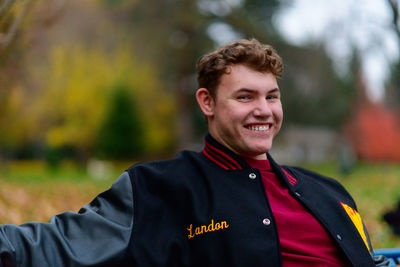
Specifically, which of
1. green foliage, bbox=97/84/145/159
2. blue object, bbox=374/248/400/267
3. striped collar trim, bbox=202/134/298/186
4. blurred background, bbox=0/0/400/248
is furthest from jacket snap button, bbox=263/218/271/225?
green foliage, bbox=97/84/145/159

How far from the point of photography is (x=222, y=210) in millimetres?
1898

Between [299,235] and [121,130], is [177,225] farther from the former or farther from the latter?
[121,130]

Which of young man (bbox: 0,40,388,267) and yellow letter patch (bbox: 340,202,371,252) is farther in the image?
yellow letter patch (bbox: 340,202,371,252)

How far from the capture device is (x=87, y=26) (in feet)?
87.5

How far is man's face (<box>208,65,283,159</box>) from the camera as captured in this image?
6.91 ft

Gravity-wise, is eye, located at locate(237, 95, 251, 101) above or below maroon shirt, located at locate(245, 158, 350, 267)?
above

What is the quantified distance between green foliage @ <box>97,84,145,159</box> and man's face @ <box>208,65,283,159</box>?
82.1 ft

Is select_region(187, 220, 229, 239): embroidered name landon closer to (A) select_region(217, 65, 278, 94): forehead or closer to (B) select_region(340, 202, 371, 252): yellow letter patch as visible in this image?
(A) select_region(217, 65, 278, 94): forehead

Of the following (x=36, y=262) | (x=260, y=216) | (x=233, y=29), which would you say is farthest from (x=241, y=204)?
(x=233, y=29)

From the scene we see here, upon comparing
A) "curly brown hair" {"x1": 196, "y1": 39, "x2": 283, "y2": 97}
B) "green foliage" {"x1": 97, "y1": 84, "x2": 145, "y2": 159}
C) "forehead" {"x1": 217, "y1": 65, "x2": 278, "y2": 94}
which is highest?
"curly brown hair" {"x1": 196, "y1": 39, "x2": 283, "y2": 97}

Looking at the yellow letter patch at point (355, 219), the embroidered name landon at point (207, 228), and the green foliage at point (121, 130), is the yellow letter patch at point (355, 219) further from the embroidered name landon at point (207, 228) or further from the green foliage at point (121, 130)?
the green foliage at point (121, 130)

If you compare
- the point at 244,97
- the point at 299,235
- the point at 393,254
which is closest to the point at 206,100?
the point at 244,97

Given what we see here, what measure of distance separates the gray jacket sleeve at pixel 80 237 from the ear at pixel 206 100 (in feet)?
1.88

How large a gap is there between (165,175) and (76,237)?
0.45 meters
